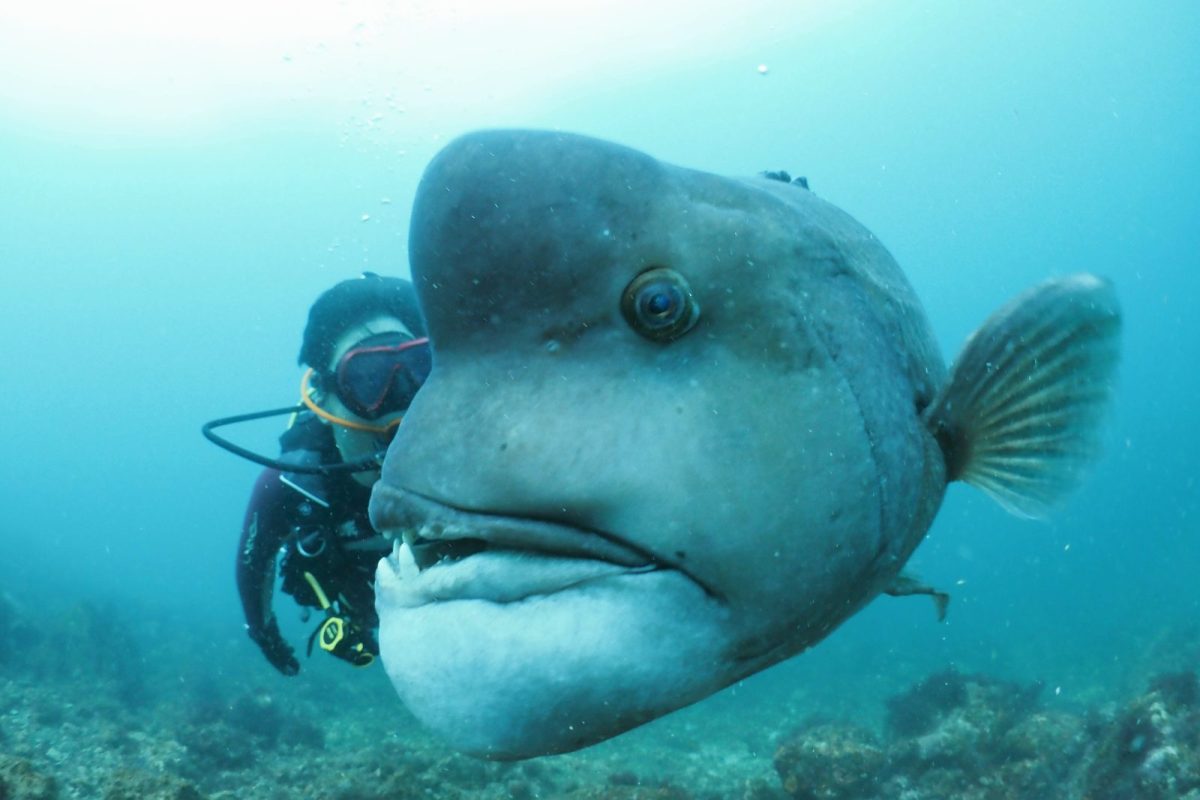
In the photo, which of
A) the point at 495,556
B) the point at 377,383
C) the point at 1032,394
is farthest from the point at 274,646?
the point at 1032,394

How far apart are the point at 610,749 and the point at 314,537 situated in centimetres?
1136

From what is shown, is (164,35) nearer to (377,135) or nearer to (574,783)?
(377,135)

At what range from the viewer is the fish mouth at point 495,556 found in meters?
1.35

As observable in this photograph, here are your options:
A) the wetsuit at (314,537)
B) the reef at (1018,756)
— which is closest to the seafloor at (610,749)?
the reef at (1018,756)

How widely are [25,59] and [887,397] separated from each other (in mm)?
57433

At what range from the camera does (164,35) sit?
128 ft

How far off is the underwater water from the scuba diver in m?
2.26

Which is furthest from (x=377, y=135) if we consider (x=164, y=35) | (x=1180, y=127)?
(x=1180, y=127)

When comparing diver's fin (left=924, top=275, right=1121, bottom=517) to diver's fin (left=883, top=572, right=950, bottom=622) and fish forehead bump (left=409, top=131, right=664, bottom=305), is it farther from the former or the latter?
fish forehead bump (left=409, top=131, right=664, bottom=305)

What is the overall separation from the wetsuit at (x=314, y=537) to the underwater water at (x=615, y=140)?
208 centimetres

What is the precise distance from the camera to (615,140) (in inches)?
70.6

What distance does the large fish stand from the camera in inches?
53.2

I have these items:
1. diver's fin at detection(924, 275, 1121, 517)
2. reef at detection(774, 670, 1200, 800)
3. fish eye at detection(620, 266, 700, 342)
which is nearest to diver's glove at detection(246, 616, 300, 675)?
diver's fin at detection(924, 275, 1121, 517)

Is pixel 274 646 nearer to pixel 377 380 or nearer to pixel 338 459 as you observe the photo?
pixel 338 459
